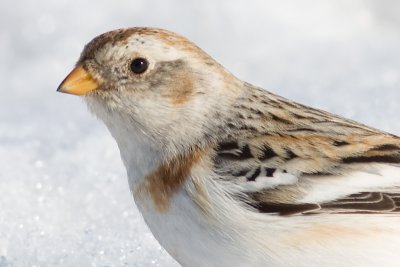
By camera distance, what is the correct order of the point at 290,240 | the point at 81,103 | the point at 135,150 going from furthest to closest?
the point at 81,103 < the point at 135,150 < the point at 290,240

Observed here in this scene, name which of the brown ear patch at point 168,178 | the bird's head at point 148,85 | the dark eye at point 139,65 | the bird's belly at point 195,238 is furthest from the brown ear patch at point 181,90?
the bird's belly at point 195,238

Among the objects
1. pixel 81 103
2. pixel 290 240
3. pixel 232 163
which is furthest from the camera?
pixel 81 103

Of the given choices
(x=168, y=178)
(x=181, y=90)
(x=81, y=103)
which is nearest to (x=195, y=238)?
(x=168, y=178)

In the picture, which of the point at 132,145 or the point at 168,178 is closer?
the point at 168,178

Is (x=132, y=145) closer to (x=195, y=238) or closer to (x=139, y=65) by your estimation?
(x=139, y=65)

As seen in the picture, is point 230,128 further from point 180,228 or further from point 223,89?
point 180,228

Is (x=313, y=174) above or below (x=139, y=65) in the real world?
below

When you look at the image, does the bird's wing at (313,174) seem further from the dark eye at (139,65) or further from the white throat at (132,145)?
the dark eye at (139,65)
